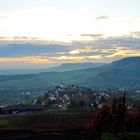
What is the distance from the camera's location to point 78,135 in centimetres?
7006

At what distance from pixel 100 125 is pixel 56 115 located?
44.8 meters

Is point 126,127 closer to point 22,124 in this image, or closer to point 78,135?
point 78,135

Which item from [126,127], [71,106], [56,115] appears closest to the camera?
[126,127]

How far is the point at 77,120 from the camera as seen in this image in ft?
338

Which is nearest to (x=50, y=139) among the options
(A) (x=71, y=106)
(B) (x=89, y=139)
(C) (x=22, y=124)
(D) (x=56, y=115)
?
(B) (x=89, y=139)

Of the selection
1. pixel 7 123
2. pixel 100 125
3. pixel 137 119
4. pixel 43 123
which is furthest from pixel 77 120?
pixel 100 125

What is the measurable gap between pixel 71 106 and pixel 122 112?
3059 inches

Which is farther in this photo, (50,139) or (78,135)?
(78,135)

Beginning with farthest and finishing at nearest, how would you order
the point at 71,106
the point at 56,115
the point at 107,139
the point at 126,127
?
the point at 71,106
the point at 56,115
the point at 126,127
the point at 107,139

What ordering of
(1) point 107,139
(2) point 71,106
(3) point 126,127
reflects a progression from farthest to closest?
(2) point 71,106
(3) point 126,127
(1) point 107,139

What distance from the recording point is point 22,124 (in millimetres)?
98250

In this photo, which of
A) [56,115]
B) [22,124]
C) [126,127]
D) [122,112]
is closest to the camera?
[122,112]

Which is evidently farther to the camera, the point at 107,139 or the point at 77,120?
the point at 77,120

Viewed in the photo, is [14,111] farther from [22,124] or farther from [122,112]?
[122,112]
